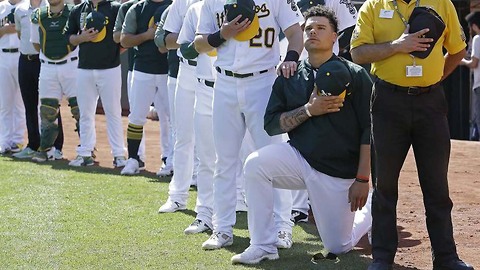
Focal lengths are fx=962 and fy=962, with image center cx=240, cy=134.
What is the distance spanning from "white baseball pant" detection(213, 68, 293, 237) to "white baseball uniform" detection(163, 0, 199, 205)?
5.21 feet

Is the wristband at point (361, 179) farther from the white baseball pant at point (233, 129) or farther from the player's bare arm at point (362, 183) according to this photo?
the white baseball pant at point (233, 129)

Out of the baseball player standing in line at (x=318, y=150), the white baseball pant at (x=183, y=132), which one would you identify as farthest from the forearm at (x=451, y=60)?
the white baseball pant at (x=183, y=132)

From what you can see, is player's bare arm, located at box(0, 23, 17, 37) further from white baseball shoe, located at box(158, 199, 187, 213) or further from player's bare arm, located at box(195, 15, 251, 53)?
player's bare arm, located at box(195, 15, 251, 53)

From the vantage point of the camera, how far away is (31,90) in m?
13.4

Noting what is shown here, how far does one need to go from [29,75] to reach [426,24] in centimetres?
866

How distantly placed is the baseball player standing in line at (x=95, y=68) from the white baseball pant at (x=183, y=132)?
3.41 m

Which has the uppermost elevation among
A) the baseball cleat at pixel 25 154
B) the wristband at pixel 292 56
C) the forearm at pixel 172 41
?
the wristband at pixel 292 56

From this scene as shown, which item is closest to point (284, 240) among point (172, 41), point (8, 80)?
point (172, 41)

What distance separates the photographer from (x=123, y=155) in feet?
40.7

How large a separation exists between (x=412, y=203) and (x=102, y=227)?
308 cm

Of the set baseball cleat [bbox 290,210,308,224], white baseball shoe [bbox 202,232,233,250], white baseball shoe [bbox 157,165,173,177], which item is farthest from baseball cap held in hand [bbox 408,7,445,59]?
white baseball shoe [bbox 157,165,173,177]

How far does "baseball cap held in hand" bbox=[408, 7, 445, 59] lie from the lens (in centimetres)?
→ 576

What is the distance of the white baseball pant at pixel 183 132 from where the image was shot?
8758mm

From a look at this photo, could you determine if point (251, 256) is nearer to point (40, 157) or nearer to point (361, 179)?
point (361, 179)
